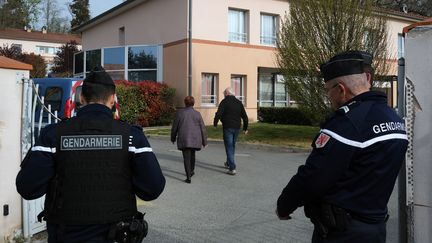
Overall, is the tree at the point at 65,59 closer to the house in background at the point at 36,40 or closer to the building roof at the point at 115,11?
the building roof at the point at 115,11

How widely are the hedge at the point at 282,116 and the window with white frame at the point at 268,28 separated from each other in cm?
371

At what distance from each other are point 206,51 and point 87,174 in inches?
843

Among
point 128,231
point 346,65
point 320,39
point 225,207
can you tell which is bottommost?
point 225,207

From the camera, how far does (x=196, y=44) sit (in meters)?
23.5

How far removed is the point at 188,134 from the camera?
31.9ft

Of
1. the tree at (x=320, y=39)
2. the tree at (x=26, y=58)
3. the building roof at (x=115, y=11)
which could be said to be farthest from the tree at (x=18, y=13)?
the tree at (x=320, y=39)

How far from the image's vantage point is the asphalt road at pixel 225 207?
6129mm

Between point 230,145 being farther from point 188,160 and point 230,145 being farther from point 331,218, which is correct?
point 331,218

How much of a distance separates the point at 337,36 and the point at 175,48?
11114 mm

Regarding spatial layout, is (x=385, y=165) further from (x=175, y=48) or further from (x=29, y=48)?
(x=29, y=48)

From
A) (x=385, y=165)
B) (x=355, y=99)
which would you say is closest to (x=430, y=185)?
(x=385, y=165)

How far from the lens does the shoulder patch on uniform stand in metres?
2.70

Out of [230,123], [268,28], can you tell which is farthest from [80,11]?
[230,123]

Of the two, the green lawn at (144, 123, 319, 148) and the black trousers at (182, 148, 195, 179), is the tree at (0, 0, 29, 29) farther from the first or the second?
the black trousers at (182, 148, 195, 179)
